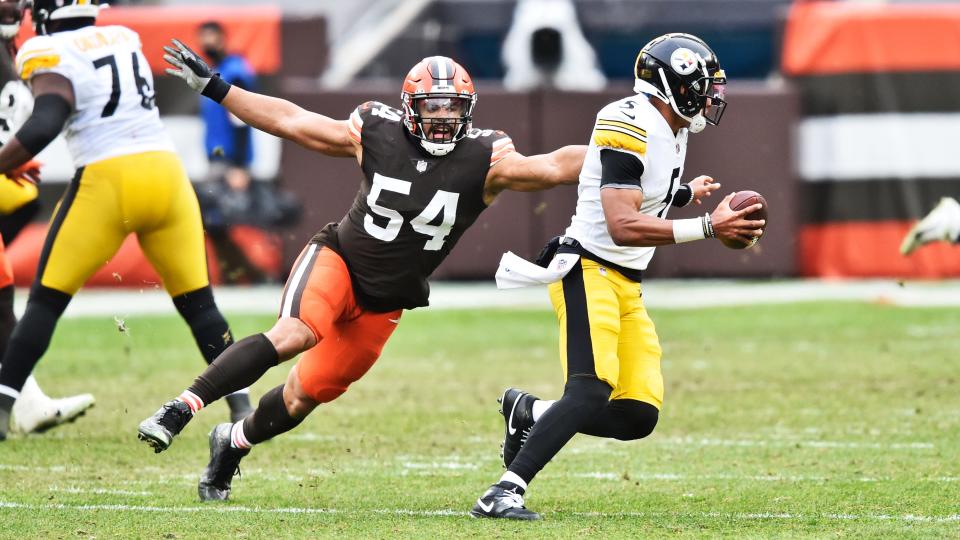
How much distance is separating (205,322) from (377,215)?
155 cm

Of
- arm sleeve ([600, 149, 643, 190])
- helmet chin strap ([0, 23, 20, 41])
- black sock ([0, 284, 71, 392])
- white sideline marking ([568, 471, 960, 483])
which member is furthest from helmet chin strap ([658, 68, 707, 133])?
helmet chin strap ([0, 23, 20, 41])

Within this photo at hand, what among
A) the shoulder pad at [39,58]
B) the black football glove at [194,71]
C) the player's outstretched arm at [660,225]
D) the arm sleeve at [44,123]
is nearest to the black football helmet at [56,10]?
the shoulder pad at [39,58]

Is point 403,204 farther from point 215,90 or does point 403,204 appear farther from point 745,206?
point 745,206

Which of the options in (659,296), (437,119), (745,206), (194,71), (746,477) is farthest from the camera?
(659,296)

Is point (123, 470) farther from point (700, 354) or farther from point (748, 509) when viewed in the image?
point (700, 354)

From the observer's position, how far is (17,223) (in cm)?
811

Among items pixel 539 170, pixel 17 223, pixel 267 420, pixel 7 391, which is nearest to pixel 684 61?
pixel 539 170

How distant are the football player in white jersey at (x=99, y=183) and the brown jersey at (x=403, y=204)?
1392 millimetres

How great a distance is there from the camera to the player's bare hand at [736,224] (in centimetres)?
527

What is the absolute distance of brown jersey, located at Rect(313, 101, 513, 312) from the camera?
570 centimetres

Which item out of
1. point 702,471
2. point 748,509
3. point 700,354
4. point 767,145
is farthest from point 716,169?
point 748,509

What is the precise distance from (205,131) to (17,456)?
7.24 meters

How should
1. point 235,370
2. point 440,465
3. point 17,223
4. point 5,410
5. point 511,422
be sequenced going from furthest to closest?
1. point 17,223
2. point 5,410
3. point 440,465
4. point 511,422
5. point 235,370

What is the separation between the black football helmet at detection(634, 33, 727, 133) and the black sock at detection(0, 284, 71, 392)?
275cm
